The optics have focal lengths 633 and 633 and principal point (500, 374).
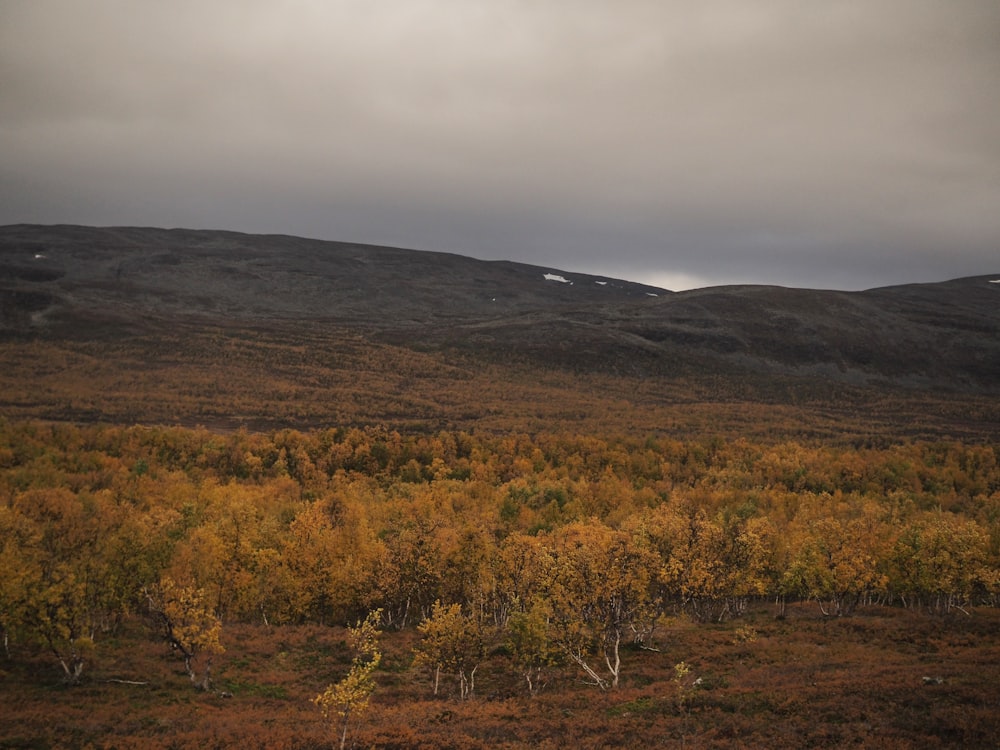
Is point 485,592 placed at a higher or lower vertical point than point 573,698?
lower

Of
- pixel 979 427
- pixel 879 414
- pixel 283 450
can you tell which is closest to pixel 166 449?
pixel 283 450

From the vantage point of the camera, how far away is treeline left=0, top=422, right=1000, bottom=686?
4019cm

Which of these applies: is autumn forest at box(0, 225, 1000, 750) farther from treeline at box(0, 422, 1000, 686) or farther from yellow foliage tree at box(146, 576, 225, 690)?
treeline at box(0, 422, 1000, 686)

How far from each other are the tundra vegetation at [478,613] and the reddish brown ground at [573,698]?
0.65ft

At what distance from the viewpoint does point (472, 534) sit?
57.5 metres

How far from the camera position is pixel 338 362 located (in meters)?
199

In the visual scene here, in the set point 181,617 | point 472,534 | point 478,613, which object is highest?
point 472,534

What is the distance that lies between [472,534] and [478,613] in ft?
23.2

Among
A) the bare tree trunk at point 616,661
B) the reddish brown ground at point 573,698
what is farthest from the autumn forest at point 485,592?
the bare tree trunk at point 616,661

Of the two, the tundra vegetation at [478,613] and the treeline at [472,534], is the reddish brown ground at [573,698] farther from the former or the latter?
the treeline at [472,534]

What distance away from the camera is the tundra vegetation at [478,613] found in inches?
1195

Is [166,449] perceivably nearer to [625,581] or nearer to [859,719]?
[625,581]

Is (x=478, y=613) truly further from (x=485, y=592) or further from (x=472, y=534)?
(x=472, y=534)

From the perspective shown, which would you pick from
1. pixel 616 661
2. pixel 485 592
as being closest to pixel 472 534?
pixel 485 592
